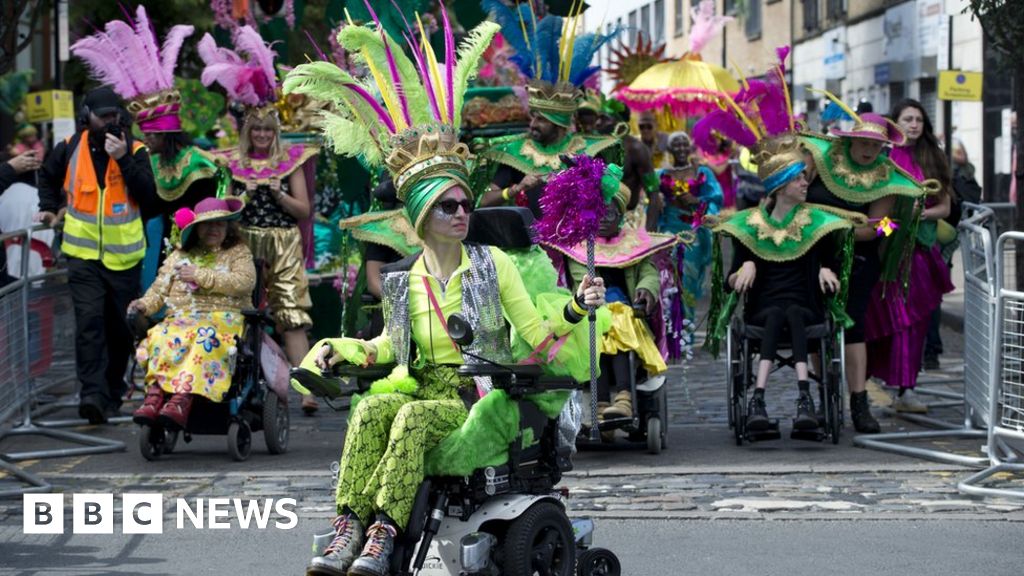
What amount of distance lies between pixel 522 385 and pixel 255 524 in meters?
2.44

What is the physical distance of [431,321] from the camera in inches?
269

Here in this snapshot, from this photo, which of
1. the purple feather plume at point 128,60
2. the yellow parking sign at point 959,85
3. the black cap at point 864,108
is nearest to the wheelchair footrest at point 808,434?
the black cap at point 864,108

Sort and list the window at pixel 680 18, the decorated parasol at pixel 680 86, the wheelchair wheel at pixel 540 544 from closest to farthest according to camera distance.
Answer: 1. the wheelchair wheel at pixel 540 544
2. the decorated parasol at pixel 680 86
3. the window at pixel 680 18

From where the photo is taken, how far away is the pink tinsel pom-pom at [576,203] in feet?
21.7

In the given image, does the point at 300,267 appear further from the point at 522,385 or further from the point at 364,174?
the point at 522,385

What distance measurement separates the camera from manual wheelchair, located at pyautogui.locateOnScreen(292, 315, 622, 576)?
6.29 m

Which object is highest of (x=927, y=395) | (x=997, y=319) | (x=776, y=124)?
(x=776, y=124)

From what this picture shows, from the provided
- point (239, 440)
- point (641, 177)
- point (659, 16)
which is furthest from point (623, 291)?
point (659, 16)

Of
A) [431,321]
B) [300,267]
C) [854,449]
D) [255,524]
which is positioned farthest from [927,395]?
[431,321]

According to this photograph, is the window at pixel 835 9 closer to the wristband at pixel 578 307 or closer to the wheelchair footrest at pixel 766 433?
the wheelchair footrest at pixel 766 433

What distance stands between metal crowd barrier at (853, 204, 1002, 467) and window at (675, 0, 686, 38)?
42.3 m

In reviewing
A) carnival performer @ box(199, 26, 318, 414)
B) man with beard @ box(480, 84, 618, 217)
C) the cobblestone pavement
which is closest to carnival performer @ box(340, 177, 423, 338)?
man with beard @ box(480, 84, 618, 217)

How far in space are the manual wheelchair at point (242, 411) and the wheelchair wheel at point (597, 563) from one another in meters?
3.90

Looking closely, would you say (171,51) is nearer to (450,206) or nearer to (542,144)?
(542,144)
